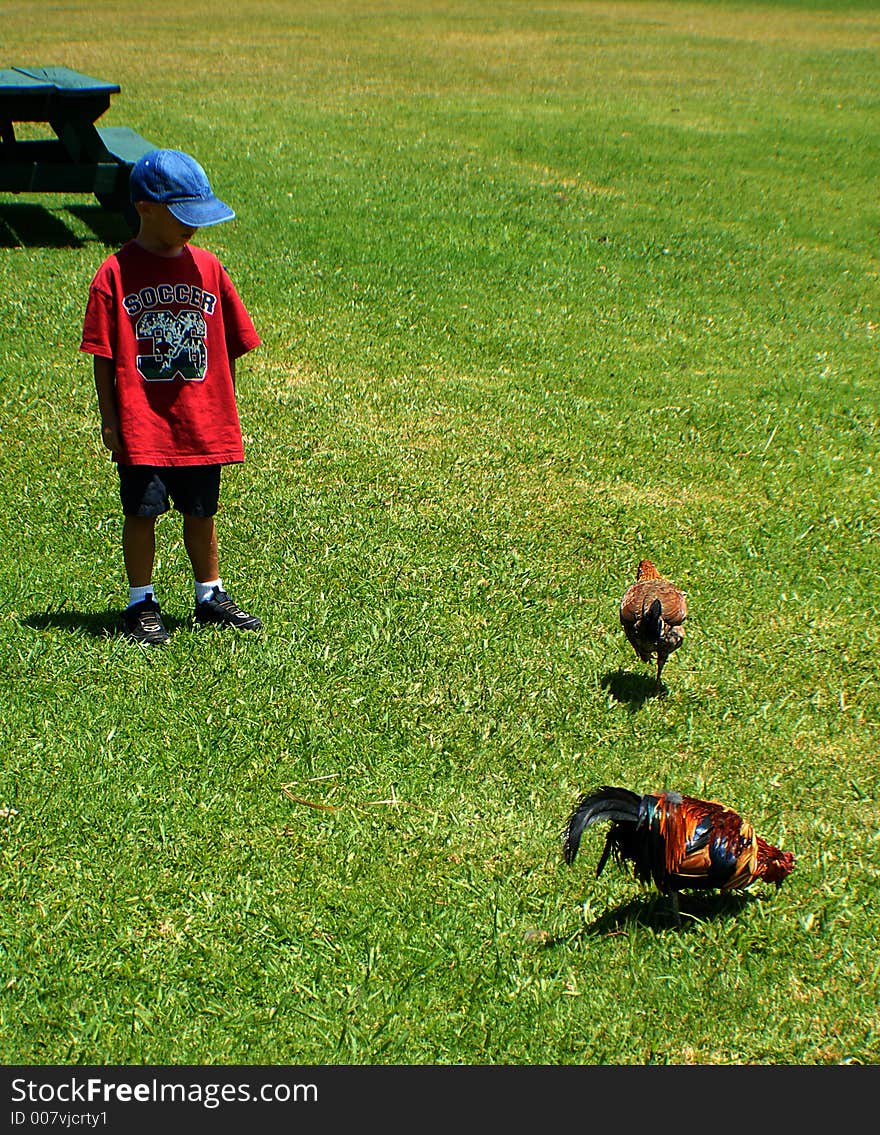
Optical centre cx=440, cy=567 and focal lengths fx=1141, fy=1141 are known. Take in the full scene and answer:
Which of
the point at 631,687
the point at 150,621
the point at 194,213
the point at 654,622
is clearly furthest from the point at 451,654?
the point at 194,213

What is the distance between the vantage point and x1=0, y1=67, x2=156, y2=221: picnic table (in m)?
10.5

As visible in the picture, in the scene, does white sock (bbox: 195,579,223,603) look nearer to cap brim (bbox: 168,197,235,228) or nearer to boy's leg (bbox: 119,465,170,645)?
boy's leg (bbox: 119,465,170,645)

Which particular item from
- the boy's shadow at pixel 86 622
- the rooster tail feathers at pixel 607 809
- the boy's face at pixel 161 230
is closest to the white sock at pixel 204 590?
the boy's shadow at pixel 86 622

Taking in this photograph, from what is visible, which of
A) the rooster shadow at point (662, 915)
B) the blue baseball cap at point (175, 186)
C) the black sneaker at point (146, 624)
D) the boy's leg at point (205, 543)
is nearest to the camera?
the rooster shadow at point (662, 915)

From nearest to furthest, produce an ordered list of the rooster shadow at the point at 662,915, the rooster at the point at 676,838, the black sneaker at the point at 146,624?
the rooster at the point at 676,838
the rooster shadow at the point at 662,915
the black sneaker at the point at 146,624

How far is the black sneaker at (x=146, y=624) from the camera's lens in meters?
4.88

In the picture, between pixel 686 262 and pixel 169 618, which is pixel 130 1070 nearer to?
pixel 169 618

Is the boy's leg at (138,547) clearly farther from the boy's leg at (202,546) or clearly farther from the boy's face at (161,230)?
the boy's face at (161,230)

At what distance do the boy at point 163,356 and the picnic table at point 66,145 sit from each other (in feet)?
20.8

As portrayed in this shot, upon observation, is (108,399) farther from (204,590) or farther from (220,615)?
(220,615)

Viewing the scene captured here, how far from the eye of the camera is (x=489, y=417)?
7699 millimetres

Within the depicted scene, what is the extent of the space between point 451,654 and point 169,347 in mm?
1764

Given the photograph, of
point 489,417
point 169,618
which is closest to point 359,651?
point 169,618

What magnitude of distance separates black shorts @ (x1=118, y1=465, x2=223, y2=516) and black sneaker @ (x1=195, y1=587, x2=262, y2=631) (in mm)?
427
